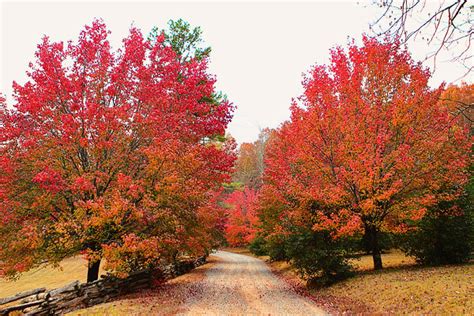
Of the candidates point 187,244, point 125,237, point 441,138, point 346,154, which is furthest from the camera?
point 187,244

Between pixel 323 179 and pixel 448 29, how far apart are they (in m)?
11.5

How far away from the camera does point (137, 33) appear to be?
14195 mm

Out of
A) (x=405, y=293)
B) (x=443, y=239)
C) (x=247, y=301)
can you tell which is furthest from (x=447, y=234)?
(x=247, y=301)

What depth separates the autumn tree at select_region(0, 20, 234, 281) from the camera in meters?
11.3

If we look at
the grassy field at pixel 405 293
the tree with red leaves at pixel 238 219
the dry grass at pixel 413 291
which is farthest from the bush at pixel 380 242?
the tree with red leaves at pixel 238 219

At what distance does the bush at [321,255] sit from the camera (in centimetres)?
1448

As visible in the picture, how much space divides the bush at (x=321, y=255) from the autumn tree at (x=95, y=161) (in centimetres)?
513

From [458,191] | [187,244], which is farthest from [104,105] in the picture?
[458,191]

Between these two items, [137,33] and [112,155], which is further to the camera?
[137,33]

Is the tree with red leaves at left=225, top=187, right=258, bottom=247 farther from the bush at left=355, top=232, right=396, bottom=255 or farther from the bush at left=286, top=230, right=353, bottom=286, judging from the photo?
the bush at left=286, top=230, right=353, bottom=286

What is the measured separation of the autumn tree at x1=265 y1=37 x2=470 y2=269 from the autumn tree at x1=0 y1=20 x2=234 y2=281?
5.55 metres

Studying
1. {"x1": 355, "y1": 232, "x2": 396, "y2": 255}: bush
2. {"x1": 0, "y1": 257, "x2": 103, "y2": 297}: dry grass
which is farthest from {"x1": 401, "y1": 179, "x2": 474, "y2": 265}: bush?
{"x1": 0, "y1": 257, "x2": 103, "y2": 297}: dry grass

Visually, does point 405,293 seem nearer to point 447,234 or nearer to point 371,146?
point 371,146

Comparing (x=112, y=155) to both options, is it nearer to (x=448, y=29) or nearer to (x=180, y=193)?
(x=180, y=193)
